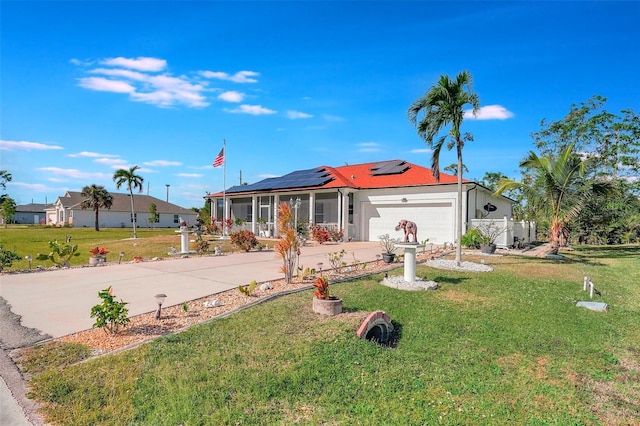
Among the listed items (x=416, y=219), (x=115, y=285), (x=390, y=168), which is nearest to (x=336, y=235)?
(x=416, y=219)

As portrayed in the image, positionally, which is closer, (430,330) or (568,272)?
(430,330)

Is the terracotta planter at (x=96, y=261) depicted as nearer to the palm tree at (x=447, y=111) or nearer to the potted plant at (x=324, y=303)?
the potted plant at (x=324, y=303)

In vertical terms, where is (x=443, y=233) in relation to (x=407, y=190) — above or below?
below

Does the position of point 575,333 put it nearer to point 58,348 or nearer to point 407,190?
point 58,348

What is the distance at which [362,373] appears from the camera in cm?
395

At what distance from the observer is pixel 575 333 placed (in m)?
5.39

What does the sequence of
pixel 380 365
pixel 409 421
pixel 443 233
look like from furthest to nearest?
pixel 443 233, pixel 380 365, pixel 409 421

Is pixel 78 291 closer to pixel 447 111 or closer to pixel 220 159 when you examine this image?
pixel 447 111

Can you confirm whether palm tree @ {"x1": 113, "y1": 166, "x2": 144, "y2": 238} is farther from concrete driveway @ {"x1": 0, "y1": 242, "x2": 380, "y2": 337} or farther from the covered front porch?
concrete driveway @ {"x1": 0, "y1": 242, "x2": 380, "y2": 337}

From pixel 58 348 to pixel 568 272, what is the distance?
1253cm

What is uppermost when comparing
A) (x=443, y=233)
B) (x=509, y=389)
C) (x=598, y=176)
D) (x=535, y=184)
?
(x=598, y=176)

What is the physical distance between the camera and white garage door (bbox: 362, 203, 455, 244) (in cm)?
1759

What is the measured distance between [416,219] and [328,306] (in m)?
13.9

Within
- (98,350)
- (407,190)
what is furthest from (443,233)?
(98,350)
